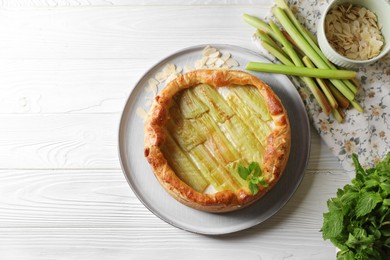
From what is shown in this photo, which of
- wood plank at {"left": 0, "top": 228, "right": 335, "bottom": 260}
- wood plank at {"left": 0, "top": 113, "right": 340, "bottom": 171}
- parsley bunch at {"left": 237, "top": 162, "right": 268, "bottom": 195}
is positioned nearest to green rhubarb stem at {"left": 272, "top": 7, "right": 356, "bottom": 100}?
parsley bunch at {"left": 237, "top": 162, "right": 268, "bottom": 195}

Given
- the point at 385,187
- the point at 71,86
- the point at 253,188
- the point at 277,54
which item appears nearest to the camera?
the point at 385,187

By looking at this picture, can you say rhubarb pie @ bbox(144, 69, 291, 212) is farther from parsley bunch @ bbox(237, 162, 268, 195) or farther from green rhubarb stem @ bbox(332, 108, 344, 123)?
green rhubarb stem @ bbox(332, 108, 344, 123)

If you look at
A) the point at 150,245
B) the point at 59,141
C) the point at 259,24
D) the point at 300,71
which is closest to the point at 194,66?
the point at 259,24

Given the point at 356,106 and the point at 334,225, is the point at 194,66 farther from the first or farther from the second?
the point at 334,225

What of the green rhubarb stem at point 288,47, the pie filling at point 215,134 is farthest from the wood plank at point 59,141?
the green rhubarb stem at point 288,47

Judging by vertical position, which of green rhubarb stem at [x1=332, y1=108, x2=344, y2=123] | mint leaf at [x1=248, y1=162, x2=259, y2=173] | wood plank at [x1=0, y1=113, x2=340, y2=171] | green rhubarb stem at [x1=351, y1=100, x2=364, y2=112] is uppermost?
green rhubarb stem at [x1=351, y1=100, x2=364, y2=112]

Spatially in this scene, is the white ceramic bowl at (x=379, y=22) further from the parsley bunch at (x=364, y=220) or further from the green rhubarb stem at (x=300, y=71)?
the parsley bunch at (x=364, y=220)

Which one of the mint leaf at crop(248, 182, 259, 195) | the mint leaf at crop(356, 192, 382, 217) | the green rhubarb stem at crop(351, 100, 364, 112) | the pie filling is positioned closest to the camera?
the mint leaf at crop(356, 192, 382, 217)
